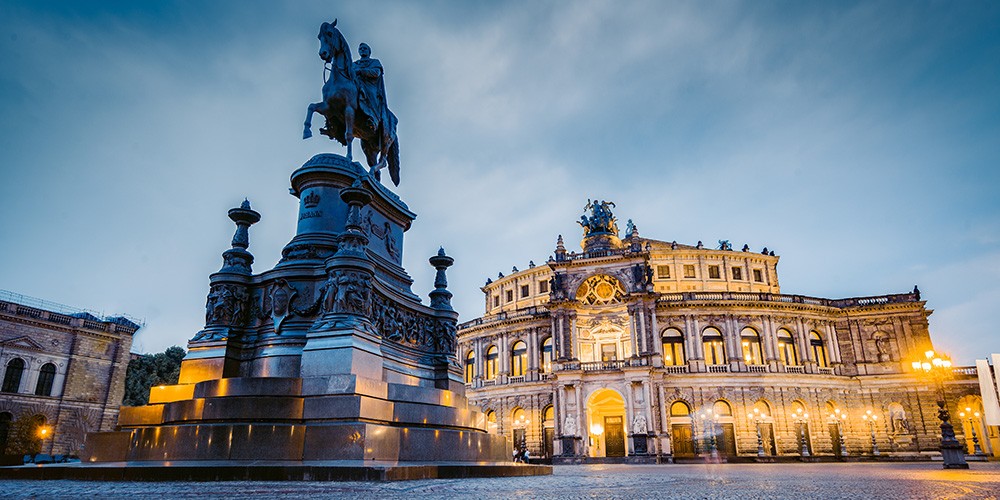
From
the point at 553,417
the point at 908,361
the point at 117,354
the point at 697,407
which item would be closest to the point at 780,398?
the point at 697,407

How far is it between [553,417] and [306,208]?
3441cm

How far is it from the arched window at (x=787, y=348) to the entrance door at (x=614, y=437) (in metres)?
13.1

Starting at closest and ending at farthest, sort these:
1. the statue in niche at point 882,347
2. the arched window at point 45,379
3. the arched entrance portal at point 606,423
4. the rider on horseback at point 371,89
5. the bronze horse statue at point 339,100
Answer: the bronze horse statue at point 339,100
the rider on horseback at point 371,89
the arched window at point 45,379
the arched entrance portal at point 606,423
the statue in niche at point 882,347

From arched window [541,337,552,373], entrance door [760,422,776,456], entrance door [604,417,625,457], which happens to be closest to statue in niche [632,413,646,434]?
entrance door [604,417,625,457]

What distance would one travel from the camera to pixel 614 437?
134 feet

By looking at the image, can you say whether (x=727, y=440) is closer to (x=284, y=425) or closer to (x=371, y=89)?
(x=371, y=89)

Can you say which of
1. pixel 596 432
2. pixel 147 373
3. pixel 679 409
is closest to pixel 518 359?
pixel 596 432

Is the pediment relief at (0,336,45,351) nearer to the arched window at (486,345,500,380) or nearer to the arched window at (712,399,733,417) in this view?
the arched window at (486,345,500,380)

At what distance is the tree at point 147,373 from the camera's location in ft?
170

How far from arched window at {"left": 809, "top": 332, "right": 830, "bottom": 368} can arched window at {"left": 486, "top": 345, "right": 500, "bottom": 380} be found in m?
23.8

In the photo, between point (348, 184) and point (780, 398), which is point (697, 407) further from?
point (348, 184)

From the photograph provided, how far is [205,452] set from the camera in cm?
766

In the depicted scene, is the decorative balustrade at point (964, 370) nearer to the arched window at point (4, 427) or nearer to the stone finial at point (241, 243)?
the stone finial at point (241, 243)

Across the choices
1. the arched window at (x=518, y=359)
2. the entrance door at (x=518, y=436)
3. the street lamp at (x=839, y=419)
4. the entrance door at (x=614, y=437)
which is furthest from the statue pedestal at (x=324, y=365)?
the street lamp at (x=839, y=419)
